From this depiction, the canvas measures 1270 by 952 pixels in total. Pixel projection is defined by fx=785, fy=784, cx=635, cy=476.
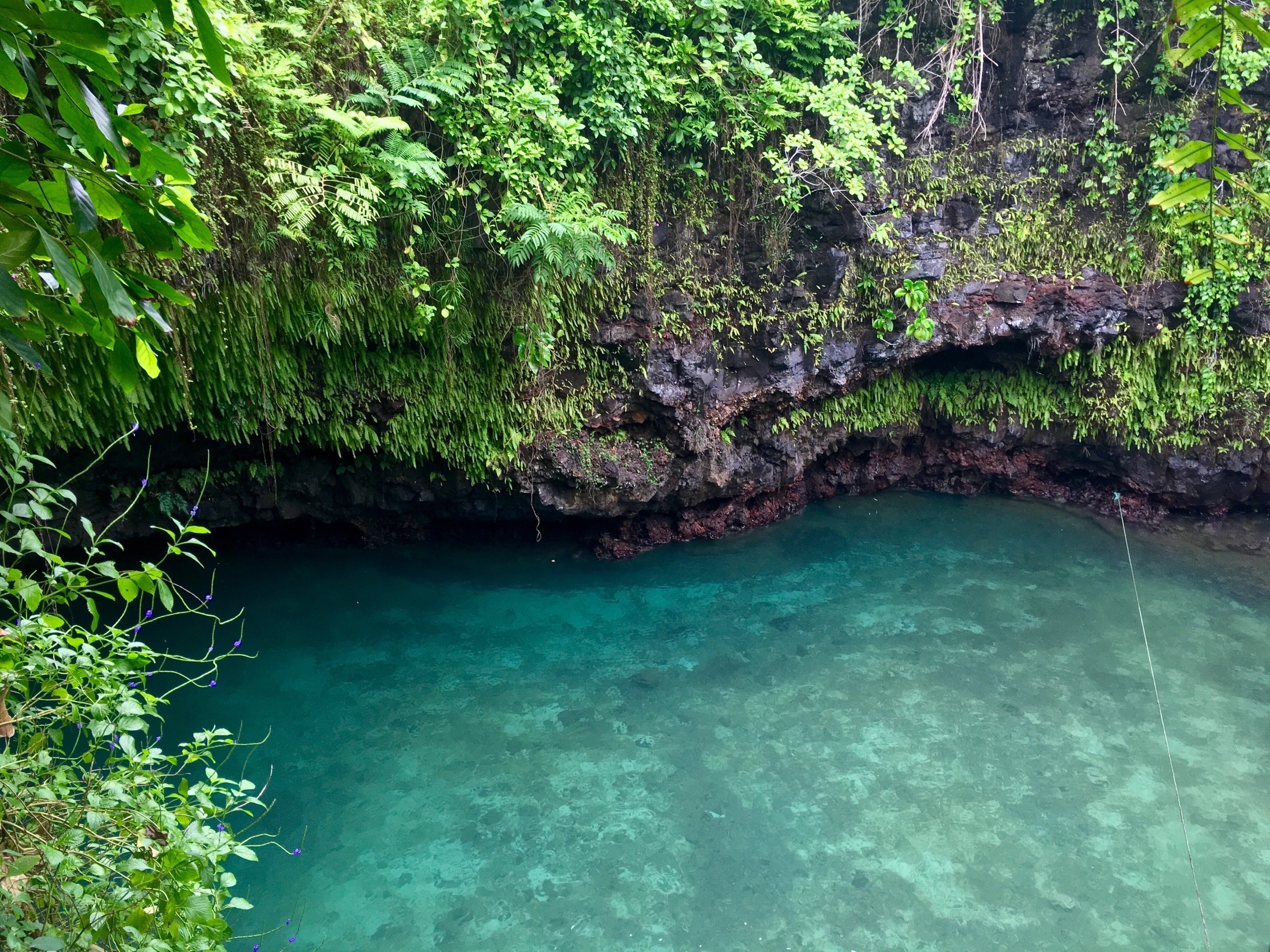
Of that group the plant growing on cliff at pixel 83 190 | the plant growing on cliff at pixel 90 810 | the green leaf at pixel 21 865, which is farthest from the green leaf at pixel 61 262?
the green leaf at pixel 21 865

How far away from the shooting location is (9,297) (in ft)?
3.02

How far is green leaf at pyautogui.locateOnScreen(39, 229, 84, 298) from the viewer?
95 centimetres

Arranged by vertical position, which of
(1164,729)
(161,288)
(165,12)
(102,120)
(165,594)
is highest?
(165,12)

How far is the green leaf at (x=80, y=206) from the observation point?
964mm

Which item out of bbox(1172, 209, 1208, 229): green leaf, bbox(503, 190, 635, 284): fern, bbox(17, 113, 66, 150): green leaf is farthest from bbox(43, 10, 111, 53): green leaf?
bbox(503, 190, 635, 284): fern

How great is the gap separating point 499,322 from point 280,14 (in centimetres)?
200

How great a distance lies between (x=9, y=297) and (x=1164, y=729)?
5.65 meters

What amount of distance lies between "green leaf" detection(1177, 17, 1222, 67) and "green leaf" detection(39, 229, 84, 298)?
135 cm

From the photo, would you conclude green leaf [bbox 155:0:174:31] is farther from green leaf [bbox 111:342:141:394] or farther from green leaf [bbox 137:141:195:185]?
green leaf [bbox 111:342:141:394]

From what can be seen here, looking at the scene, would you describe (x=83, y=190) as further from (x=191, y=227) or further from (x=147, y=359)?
(x=147, y=359)

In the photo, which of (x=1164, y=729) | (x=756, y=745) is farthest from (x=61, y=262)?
(x=1164, y=729)

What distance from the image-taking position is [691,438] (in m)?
6.09

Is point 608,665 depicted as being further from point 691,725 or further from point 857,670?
point 857,670

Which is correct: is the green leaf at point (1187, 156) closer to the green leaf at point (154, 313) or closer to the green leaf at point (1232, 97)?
the green leaf at point (1232, 97)
